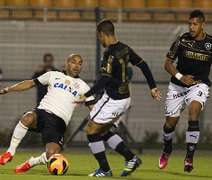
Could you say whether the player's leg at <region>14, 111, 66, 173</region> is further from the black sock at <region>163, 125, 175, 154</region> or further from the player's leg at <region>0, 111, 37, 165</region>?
the black sock at <region>163, 125, 175, 154</region>

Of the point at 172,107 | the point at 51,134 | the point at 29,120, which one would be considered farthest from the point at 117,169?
the point at 29,120

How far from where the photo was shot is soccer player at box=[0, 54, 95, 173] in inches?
531

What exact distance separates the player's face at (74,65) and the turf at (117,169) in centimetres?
144

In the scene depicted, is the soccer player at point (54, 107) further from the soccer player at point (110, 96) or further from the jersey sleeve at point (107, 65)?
the jersey sleeve at point (107, 65)

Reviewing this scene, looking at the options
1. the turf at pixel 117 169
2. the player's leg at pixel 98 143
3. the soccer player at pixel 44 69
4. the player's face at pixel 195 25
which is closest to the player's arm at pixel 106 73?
the player's leg at pixel 98 143

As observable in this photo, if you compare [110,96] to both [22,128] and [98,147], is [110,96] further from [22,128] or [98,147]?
[22,128]

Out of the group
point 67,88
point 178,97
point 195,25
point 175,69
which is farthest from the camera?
point 178,97

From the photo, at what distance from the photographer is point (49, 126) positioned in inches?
533

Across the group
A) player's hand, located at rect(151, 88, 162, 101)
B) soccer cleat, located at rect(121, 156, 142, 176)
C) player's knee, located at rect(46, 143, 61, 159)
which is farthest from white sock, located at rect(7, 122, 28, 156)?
player's hand, located at rect(151, 88, 162, 101)

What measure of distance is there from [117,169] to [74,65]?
2.28 metres

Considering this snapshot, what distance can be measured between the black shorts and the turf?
1.64ft

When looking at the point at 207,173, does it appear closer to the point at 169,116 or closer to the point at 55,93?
the point at 169,116

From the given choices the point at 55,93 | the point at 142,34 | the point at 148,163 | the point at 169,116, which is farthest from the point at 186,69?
the point at 142,34

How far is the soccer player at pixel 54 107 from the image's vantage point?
13.5 meters
